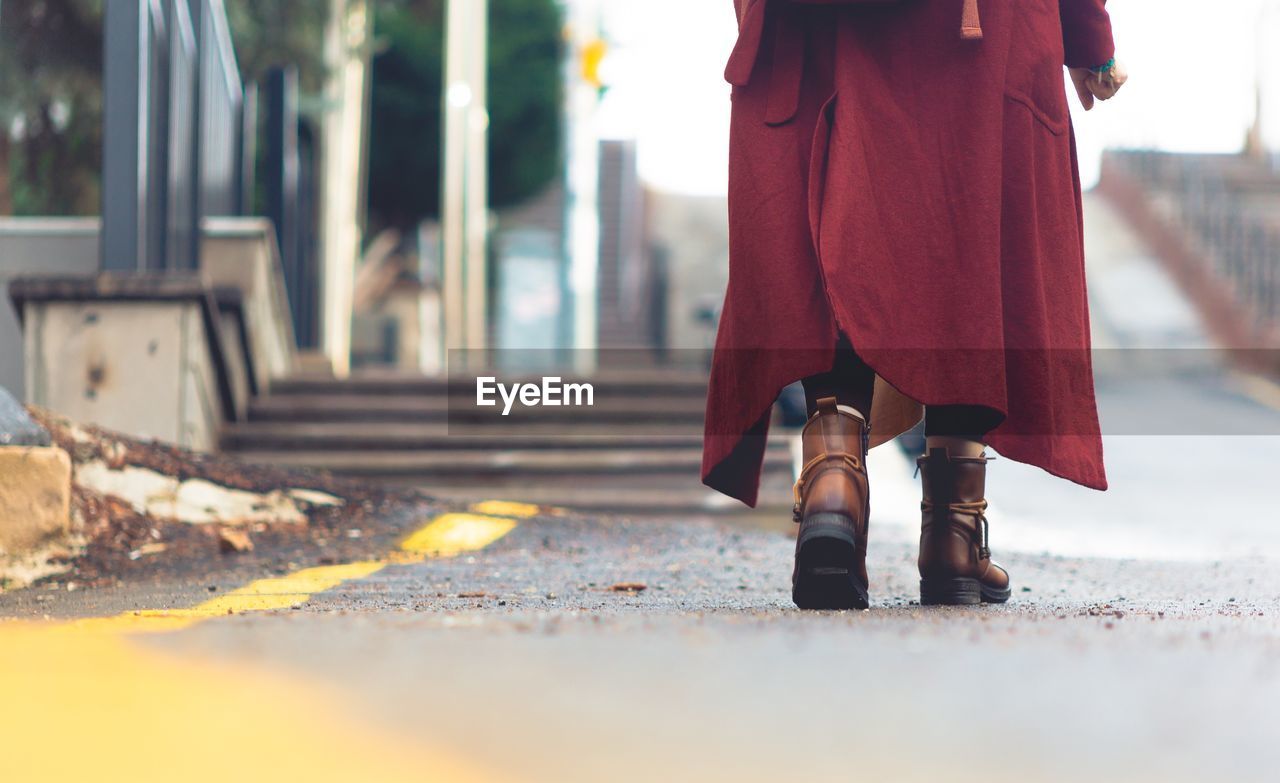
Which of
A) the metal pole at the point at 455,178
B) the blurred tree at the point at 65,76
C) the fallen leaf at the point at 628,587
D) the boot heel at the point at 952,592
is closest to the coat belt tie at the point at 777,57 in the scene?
the boot heel at the point at 952,592

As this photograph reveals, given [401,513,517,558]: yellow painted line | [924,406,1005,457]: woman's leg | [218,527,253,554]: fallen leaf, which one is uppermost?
[924,406,1005,457]: woman's leg

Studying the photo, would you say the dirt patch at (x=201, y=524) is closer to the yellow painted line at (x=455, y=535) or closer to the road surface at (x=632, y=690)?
the yellow painted line at (x=455, y=535)

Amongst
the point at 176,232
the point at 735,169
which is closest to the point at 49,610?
the point at 735,169

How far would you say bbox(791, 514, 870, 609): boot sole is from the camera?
250cm

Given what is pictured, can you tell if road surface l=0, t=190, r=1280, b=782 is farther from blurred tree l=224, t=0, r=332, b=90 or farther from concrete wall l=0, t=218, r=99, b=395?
blurred tree l=224, t=0, r=332, b=90

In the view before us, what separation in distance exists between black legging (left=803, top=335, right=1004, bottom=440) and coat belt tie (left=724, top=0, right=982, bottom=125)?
1.46 ft

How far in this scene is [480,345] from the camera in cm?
1625

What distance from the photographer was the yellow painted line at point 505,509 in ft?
16.5

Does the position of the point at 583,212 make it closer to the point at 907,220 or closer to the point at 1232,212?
the point at 1232,212

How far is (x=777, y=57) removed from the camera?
2783mm

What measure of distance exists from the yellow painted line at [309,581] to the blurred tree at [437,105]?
18.3 metres

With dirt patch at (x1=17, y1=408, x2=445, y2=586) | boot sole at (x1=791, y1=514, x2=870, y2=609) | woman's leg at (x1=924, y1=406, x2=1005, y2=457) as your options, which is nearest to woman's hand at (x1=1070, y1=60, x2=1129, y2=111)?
woman's leg at (x1=924, y1=406, x2=1005, y2=457)

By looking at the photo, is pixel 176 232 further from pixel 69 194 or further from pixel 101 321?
pixel 69 194

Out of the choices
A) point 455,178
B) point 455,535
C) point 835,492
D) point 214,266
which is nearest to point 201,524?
point 455,535
